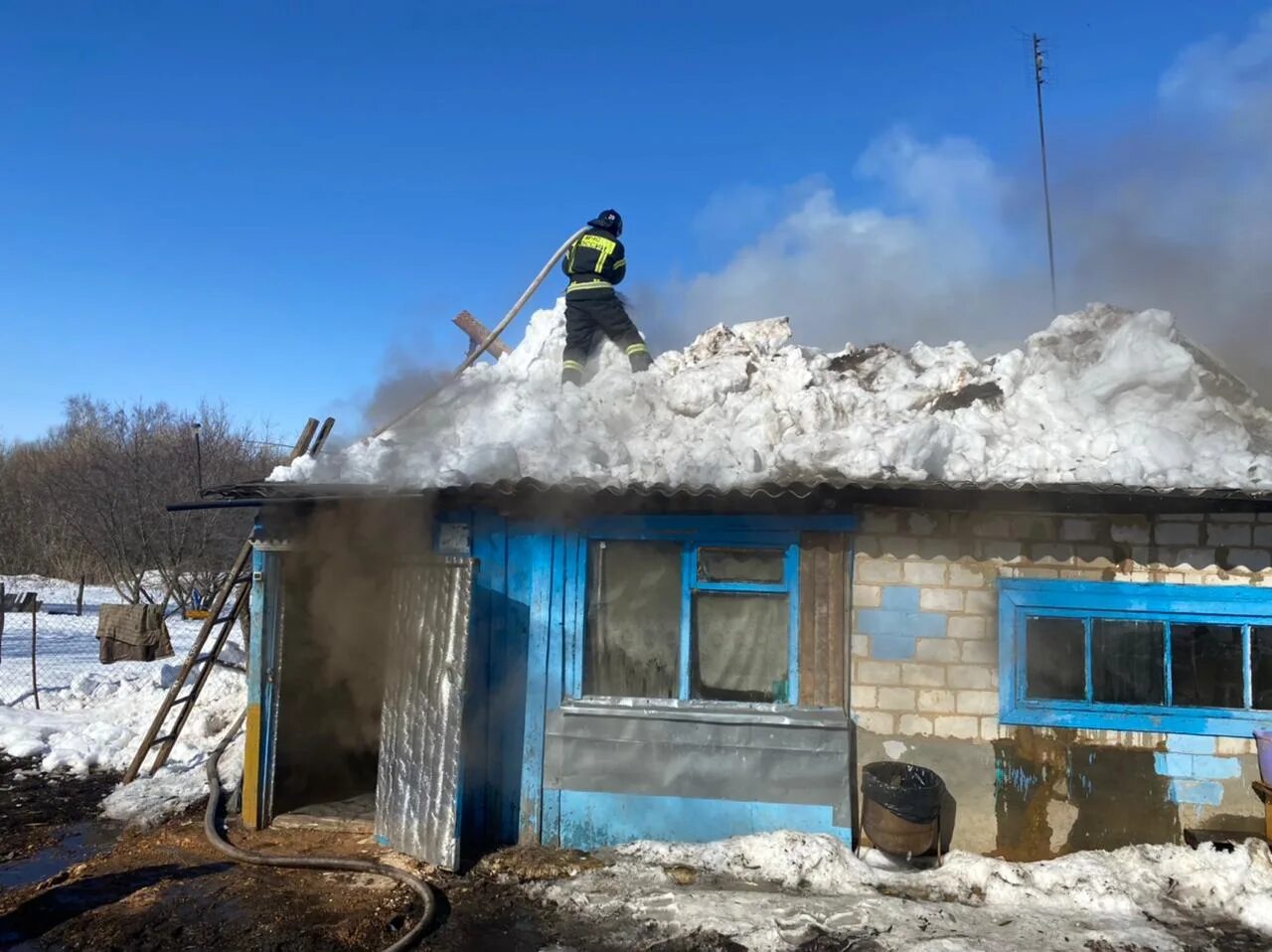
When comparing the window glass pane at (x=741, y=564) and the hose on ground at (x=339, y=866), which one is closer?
the hose on ground at (x=339, y=866)

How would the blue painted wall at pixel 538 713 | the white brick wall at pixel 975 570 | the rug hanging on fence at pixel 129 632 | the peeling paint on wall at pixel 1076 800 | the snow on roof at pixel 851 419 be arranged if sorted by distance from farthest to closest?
the rug hanging on fence at pixel 129 632 < the snow on roof at pixel 851 419 < the blue painted wall at pixel 538 713 < the white brick wall at pixel 975 570 < the peeling paint on wall at pixel 1076 800

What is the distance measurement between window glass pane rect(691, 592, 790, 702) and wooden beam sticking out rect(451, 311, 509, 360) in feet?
18.4

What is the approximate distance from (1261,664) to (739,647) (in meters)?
4.07

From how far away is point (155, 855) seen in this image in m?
6.69

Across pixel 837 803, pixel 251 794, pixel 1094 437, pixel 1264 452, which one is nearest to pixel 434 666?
pixel 251 794

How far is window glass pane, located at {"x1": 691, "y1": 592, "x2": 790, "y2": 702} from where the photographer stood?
22.8ft

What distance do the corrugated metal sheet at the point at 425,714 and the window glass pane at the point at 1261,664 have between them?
244 inches

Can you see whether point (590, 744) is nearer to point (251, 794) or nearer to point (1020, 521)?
point (251, 794)

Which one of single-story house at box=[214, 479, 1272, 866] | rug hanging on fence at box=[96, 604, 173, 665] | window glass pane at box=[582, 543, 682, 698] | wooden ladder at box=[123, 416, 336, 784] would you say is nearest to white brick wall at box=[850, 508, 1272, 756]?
single-story house at box=[214, 479, 1272, 866]

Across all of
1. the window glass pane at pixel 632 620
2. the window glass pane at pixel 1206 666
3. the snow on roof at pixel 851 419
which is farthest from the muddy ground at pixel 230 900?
the window glass pane at pixel 1206 666

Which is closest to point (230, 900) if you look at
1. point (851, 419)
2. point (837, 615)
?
point (837, 615)

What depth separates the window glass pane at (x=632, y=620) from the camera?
7.07m

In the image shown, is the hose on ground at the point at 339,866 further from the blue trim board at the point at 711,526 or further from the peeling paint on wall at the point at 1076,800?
the peeling paint on wall at the point at 1076,800

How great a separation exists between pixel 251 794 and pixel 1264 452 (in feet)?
30.0
